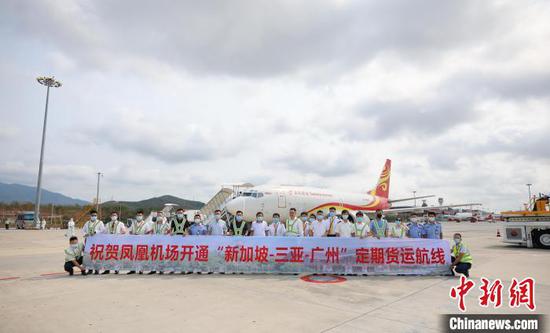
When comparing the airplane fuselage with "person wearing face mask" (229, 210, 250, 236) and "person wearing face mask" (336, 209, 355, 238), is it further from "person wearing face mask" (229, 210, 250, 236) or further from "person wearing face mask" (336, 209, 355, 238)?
"person wearing face mask" (336, 209, 355, 238)

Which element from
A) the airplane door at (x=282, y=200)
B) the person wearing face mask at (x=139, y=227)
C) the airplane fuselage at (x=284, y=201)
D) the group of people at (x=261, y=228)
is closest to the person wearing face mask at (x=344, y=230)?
the group of people at (x=261, y=228)

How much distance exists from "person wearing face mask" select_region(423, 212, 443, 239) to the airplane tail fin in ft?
80.7

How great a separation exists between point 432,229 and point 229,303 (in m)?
7.51

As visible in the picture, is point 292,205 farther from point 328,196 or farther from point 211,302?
point 211,302

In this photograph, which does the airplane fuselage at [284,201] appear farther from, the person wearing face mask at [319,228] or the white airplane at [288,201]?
the person wearing face mask at [319,228]

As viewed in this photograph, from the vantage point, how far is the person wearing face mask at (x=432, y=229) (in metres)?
10.6

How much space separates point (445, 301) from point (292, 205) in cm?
1685

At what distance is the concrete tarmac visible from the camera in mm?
5023

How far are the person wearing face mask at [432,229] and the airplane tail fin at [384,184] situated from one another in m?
24.6

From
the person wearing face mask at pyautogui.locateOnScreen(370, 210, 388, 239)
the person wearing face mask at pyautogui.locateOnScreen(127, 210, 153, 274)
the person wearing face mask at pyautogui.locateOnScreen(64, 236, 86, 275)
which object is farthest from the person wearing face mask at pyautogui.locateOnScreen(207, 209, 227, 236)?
the person wearing face mask at pyautogui.locateOnScreen(370, 210, 388, 239)

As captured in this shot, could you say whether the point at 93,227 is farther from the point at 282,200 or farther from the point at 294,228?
the point at 282,200

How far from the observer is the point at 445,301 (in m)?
6.50

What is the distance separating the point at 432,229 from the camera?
10.7 meters

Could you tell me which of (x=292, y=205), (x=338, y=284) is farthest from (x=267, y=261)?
(x=292, y=205)
